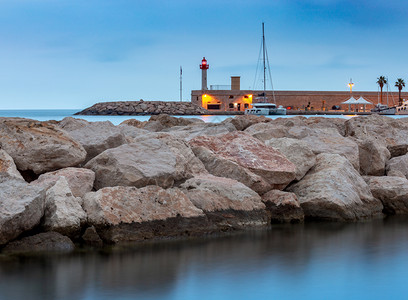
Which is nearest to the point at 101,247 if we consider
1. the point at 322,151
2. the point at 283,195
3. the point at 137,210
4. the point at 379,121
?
the point at 137,210

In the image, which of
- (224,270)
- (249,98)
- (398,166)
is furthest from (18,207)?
(249,98)

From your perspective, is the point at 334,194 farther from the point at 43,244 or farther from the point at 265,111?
the point at 265,111

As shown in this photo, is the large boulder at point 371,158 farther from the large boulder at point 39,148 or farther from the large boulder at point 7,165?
the large boulder at point 7,165

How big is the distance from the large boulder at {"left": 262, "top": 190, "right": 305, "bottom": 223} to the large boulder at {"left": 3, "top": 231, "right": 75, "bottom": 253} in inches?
98.5

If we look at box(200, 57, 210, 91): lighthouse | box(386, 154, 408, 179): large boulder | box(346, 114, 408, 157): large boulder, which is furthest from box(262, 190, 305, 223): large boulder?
box(200, 57, 210, 91): lighthouse

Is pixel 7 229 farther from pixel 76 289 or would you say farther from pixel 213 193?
pixel 213 193

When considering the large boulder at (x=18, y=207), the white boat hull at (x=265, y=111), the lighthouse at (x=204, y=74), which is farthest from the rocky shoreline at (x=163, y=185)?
the lighthouse at (x=204, y=74)

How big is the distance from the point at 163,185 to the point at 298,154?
214 centimetres

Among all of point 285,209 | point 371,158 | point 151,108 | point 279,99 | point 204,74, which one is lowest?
point 285,209

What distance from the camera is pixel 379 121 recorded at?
11688 millimetres

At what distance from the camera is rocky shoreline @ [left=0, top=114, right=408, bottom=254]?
5.62 metres

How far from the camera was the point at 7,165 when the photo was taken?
6.14 meters

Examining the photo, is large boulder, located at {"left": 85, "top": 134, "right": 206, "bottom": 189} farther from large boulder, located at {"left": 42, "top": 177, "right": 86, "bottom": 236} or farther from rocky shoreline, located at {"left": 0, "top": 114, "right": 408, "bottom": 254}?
large boulder, located at {"left": 42, "top": 177, "right": 86, "bottom": 236}

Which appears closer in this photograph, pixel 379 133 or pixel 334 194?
pixel 334 194
